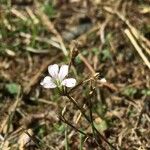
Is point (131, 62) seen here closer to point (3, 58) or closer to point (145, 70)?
point (145, 70)

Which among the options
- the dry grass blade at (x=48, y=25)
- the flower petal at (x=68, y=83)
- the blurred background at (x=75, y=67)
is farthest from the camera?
the dry grass blade at (x=48, y=25)

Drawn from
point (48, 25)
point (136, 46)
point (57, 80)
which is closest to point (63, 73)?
point (57, 80)

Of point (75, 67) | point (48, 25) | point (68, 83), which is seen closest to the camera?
point (68, 83)

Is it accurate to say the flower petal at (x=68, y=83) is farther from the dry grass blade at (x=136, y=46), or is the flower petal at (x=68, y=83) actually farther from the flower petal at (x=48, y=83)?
the dry grass blade at (x=136, y=46)

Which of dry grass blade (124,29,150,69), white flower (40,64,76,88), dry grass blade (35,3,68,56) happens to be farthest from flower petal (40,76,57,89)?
dry grass blade (35,3,68,56)

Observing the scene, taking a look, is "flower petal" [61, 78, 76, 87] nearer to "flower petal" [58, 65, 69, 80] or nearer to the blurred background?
"flower petal" [58, 65, 69, 80]

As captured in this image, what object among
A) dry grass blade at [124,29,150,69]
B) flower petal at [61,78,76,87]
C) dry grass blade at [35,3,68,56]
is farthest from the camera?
dry grass blade at [35,3,68,56]

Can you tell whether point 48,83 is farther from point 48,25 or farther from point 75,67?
point 48,25

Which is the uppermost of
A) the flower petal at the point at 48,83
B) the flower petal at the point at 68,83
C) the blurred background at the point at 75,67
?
the flower petal at the point at 48,83

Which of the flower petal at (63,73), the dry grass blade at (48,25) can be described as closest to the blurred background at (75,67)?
the dry grass blade at (48,25)
